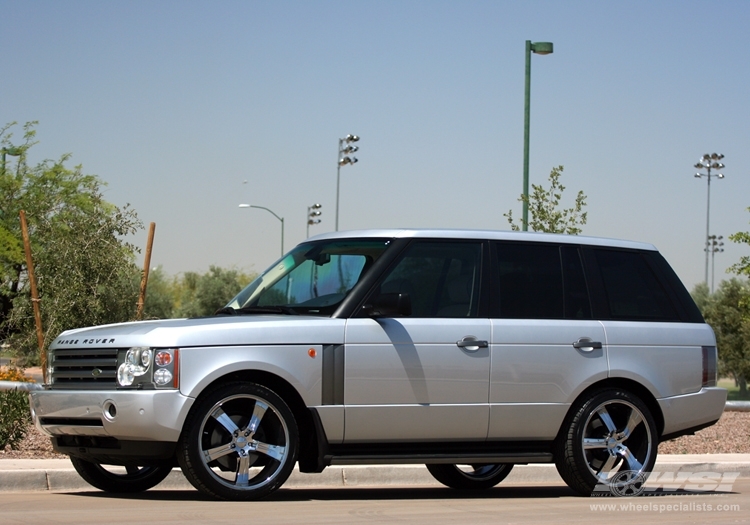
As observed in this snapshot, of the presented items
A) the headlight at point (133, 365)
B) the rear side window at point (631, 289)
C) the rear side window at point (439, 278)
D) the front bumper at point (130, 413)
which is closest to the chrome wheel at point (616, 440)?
the rear side window at point (631, 289)

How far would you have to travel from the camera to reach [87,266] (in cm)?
2238

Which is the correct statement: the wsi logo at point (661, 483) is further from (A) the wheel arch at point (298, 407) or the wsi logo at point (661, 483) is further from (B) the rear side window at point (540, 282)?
(A) the wheel arch at point (298, 407)

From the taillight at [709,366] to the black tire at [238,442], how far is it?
3.71 m

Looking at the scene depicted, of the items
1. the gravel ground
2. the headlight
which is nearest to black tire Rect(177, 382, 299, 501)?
the headlight

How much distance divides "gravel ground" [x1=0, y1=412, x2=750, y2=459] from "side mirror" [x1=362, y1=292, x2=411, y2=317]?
18.0ft

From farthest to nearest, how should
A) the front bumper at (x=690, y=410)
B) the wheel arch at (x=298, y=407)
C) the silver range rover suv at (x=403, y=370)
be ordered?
the front bumper at (x=690, y=410)
the wheel arch at (x=298, y=407)
the silver range rover suv at (x=403, y=370)

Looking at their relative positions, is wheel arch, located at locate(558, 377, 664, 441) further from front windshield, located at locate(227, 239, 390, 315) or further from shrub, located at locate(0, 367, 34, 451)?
shrub, located at locate(0, 367, 34, 451)

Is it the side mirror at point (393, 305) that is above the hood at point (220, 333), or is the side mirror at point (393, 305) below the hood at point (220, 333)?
above

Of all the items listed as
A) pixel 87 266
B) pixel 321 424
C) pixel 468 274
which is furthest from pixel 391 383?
pixel 87 266

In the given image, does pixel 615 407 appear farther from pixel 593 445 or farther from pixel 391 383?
pixel 391 383

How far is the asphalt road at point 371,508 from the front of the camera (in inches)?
300

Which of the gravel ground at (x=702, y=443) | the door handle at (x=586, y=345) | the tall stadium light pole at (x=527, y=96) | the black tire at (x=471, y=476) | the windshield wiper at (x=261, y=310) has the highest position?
the tall stadium light pole at (x=527, y=96)

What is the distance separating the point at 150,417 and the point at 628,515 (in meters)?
3.40

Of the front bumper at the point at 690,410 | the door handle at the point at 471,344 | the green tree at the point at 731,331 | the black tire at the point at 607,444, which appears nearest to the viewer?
the door handle at the point at 471,344
